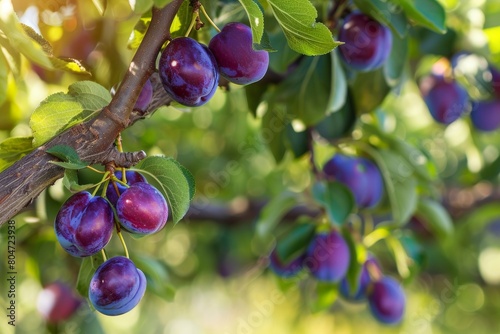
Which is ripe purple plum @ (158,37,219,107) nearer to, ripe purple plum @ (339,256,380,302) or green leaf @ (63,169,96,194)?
green leaf @ (63,169,96,194)

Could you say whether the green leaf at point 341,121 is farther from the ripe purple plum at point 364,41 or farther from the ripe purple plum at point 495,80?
the ripe purple plum at point 495,80

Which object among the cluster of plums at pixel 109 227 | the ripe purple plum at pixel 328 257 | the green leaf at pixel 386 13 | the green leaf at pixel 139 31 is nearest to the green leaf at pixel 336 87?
the green leaf at pixel 386 13

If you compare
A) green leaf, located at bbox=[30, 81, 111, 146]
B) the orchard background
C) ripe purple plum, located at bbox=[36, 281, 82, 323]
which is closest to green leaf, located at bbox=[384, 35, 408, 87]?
the orchard background

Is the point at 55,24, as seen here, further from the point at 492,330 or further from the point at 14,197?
the point at 492,330

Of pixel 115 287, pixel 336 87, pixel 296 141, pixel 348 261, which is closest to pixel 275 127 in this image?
pixel 296 141

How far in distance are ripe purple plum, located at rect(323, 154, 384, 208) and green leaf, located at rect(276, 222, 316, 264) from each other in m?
0.10

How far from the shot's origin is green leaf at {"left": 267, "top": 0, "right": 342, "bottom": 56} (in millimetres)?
639

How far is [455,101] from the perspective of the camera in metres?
1.35

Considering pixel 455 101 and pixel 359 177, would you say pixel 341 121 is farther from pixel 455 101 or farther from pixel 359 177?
pixel 455 101

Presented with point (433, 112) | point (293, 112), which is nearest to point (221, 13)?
point (293, 112)

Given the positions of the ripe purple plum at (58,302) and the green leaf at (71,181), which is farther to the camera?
the ripe purple plum at (58,302)

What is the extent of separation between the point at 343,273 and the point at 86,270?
0.52 meters

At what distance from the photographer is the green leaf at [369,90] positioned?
1.10 meters

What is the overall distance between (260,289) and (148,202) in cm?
245
